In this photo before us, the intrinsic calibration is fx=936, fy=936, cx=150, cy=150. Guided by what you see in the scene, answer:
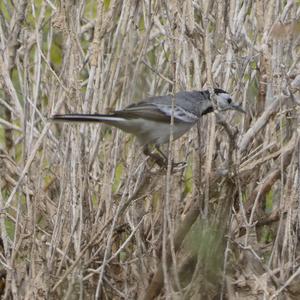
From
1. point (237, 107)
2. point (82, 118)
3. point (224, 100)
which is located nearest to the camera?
point (82, 118)

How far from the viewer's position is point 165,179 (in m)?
4.67

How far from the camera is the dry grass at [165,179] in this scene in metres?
4.46

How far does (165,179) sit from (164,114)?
32 cm

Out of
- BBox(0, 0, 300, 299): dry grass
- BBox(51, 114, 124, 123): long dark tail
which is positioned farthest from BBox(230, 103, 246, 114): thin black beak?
BBox(51, 114, 124, 123): long dark tail

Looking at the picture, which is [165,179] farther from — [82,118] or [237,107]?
[82,118]

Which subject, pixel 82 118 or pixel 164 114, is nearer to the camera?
pixel 82 118

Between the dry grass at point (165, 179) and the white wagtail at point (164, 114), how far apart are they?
0.10 metres

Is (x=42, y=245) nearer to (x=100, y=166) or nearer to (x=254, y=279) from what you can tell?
(x=100, y=166)

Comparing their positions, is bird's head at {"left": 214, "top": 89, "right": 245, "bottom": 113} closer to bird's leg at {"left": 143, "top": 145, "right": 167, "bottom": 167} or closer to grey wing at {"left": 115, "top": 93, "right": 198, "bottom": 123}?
grey wing at {"left": 115, "top": 93, "right": 198, "bottom": 123}

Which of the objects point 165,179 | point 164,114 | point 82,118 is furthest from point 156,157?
point 82,118

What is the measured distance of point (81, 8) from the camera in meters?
5.06

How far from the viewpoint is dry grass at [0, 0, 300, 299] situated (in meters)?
4.46

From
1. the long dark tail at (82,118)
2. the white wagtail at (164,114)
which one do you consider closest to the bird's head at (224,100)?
the white wagtail at (164,114)

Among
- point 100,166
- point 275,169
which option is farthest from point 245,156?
point 100,166
